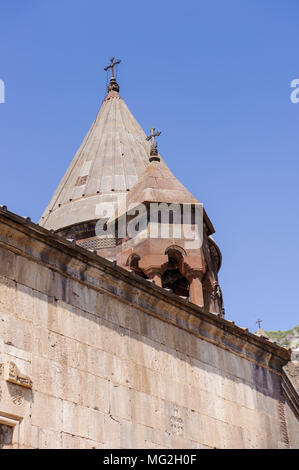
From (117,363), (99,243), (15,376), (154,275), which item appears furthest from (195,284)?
(15,376)

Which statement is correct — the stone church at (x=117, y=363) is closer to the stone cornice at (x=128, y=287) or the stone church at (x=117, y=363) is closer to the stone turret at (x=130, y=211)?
the stone cornice at (x=128, y=287)

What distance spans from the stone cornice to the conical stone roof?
6.66 meters

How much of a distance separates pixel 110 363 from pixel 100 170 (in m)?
9.79

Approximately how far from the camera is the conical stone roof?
1811cm

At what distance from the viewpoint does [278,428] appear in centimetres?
1177

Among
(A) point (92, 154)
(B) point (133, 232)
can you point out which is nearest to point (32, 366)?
(B) point (133, 232)

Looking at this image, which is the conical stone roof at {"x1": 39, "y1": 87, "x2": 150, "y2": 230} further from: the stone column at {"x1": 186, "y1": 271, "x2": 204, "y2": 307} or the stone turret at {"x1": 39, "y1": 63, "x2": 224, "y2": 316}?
the stone column at {"x1": 186, "y1": 271, "x2": 204, "y2": 307}

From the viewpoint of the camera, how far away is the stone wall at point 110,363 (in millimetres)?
8609

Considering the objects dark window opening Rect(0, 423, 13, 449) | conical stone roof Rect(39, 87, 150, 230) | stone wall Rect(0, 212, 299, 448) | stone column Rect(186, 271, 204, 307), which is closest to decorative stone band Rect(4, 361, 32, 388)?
stone wall Rect(0, 212, 299, 448)

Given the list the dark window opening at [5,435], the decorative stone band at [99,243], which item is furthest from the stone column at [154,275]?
the dark window opening at [5,435]
